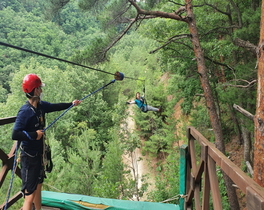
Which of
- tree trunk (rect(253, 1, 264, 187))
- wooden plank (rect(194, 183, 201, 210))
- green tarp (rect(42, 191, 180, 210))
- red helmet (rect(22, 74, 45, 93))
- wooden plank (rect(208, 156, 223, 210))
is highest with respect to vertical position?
red helmet (rect(22, 74, 45, 93))

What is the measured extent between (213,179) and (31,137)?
1.68 m

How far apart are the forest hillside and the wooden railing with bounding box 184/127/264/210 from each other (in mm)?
1646

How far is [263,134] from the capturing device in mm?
2004

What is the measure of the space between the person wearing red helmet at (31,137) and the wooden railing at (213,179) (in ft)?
5.32

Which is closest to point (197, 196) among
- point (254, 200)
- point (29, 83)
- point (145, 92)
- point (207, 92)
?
point (254, 200)

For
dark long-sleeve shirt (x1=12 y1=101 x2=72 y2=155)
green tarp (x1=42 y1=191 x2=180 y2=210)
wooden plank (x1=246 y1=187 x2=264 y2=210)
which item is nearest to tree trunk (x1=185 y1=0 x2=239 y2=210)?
green tarp (x1=42 y1=191 x2=180 y2=210)

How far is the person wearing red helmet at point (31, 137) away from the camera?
1.98 meters

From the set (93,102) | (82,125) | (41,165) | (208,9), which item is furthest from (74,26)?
(41,165)

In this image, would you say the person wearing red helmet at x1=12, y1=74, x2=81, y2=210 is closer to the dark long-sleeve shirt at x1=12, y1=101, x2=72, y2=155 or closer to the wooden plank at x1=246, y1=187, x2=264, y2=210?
the dark long-sleeve shirt at x1=12, y1=101, x2=72, y2=155

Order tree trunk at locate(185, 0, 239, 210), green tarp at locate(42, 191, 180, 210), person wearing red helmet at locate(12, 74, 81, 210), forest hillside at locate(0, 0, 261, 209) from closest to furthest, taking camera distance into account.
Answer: person wearing red helmet at locate(12, 74, 81, 210) → green tarp at locate(42, 191, 180, 210) → tree trunk at locate(185, 0, 239, 210) → forest hillside at locate(0, 0, 261, 209)

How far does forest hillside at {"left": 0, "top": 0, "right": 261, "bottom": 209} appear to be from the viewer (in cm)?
516

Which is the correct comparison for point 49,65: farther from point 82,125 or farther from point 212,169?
point 212,169

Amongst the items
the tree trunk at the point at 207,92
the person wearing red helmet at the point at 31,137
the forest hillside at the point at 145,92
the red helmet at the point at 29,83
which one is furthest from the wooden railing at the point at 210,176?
the tree trunk at the point at 207,92

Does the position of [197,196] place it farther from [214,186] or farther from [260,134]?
[260,134]
